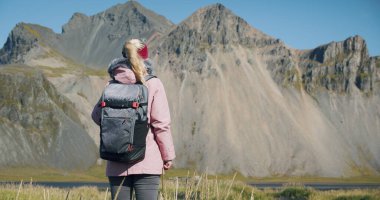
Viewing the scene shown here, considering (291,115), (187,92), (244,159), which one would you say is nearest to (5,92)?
(187,92)

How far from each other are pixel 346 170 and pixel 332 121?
807 inches

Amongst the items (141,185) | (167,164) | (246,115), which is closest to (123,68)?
(167,164)

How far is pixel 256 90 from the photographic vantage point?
18175cm

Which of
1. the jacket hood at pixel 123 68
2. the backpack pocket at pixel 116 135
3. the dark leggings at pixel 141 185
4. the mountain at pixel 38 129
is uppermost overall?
the mountain at pixel 38 129

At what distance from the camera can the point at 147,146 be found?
7160 mm

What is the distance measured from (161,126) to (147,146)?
31cm

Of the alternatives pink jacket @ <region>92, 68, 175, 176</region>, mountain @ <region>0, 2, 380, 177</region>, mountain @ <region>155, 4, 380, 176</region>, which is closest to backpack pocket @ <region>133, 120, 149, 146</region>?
pink jacket @ <region>92, 68, 175, 176</region>

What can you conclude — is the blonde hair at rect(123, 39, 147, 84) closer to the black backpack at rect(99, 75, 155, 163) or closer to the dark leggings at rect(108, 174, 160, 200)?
the black backpack at rect(99, 75, 155, 163)

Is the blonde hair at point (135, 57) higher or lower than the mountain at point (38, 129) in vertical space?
lower

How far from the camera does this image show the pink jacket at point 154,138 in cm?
700

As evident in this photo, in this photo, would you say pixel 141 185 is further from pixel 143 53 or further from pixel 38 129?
pixel 38 129

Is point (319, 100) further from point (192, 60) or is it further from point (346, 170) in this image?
point (192, 60)

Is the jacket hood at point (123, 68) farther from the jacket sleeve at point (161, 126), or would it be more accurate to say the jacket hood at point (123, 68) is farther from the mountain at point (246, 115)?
the mountain at point (246, 115)

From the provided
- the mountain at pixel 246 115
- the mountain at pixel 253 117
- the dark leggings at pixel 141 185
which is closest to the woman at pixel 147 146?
the dark leggings at pixel 141 185
